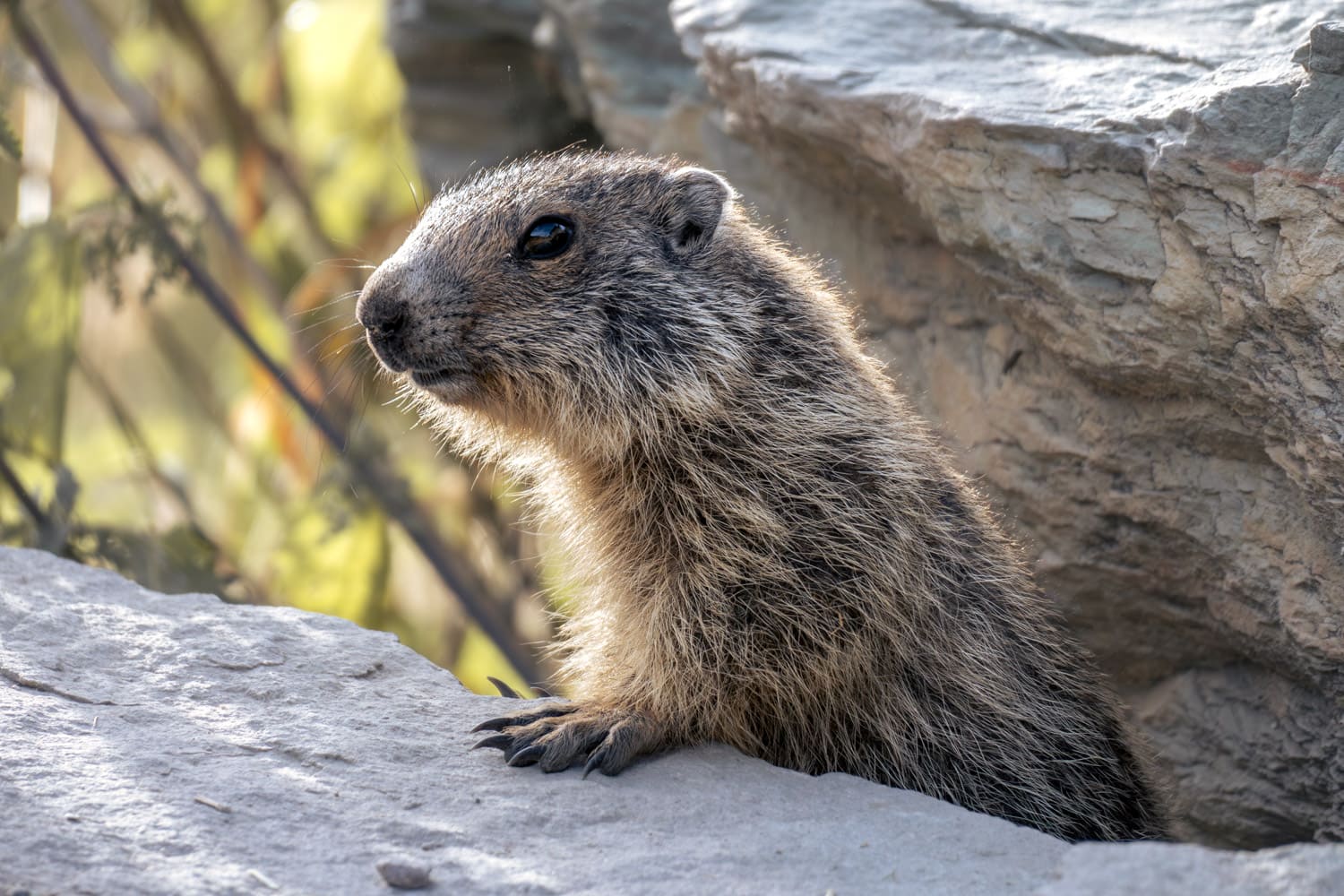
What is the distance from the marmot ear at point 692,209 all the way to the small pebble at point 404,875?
7.21 ft

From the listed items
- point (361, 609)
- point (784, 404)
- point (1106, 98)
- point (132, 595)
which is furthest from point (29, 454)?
point (1106, 98)

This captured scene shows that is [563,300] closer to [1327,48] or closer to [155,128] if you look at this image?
[1327,48]

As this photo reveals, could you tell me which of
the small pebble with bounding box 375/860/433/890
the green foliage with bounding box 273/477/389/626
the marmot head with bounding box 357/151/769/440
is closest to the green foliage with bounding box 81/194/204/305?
the green foliage with bounding box 273/477/389/626

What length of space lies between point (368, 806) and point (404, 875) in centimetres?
42

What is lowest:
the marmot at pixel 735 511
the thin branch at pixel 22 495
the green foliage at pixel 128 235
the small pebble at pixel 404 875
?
the small pebble at pixel 404 875

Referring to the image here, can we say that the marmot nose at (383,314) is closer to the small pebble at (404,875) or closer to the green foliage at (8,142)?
the small pebble at (404,875)

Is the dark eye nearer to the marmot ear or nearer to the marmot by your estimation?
the marmot

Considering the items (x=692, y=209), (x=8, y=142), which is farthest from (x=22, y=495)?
(x=692, y=209)

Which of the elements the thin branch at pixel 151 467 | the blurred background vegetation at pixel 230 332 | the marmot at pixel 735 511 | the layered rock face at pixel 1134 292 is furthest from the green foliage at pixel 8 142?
the layered rock face at pixel 1134 292

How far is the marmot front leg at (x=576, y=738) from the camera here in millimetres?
3494

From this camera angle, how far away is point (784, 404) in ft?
13.4

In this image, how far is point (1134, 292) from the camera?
4074 millimetres

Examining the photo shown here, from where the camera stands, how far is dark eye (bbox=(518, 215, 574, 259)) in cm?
414

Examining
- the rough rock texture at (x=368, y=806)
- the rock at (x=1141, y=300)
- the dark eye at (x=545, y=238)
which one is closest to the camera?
the rough rock texture at (x=368, y=806)
